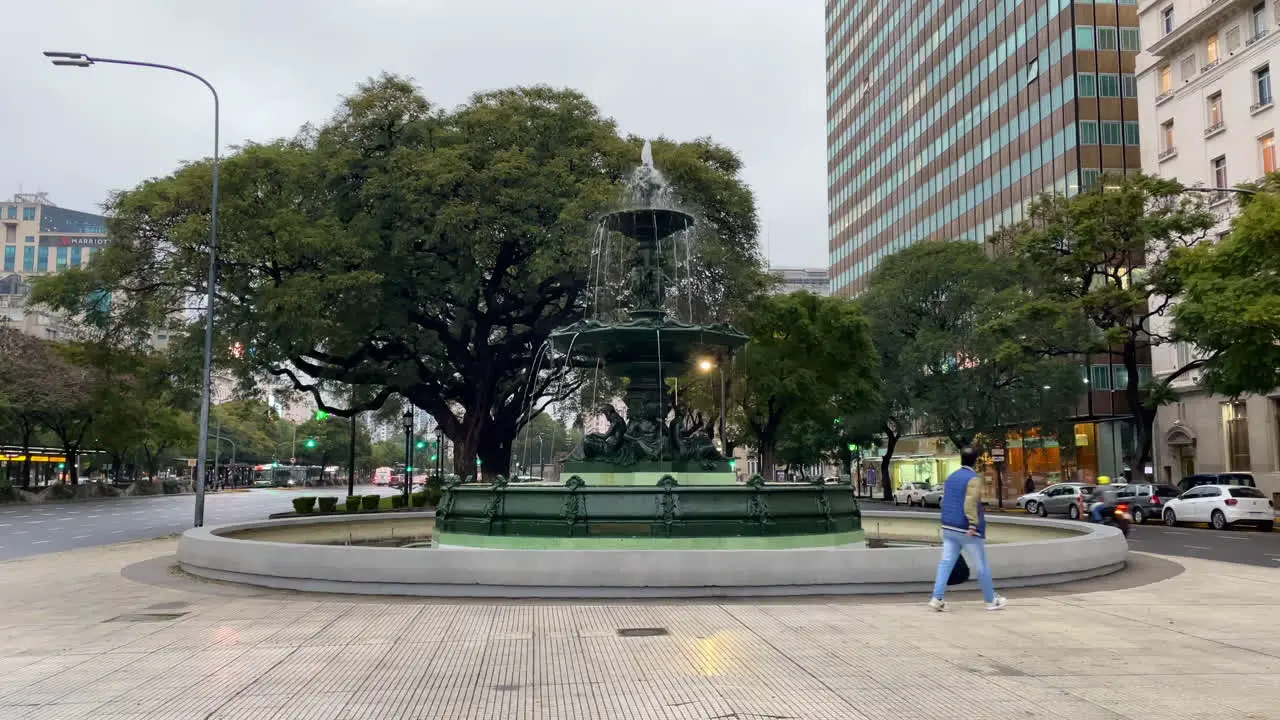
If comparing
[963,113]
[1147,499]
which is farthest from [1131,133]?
[1147,499]

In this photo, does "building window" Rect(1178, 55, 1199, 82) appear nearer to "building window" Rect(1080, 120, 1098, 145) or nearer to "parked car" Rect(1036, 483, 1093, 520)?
"building window" Rect(1080, 120, 1098, 145)

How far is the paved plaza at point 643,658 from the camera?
6723mm

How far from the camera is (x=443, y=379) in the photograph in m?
37.8

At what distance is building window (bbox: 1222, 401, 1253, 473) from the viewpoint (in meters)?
46.2

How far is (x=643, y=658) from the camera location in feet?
27.5

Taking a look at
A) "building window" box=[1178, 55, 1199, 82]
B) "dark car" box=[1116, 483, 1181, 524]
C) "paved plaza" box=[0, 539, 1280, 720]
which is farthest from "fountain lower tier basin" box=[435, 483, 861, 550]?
"building window" box=[1178, 55, 1199, 82]

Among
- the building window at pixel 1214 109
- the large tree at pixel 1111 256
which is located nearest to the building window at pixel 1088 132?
the building window at pixel 1214 109

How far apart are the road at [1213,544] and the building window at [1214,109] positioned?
→ 2446 centimetres

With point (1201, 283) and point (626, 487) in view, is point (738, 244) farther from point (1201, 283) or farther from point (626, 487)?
point (626, 487)

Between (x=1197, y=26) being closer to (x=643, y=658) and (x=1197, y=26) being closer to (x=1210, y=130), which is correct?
(x=1210, y=130)

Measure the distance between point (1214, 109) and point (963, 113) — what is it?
97.3 ft

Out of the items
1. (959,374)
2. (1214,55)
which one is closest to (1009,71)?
(1214,55)

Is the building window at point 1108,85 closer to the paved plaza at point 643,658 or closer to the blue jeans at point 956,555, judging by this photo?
the paved plaza at point 643,658

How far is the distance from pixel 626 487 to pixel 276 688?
7522 mm
